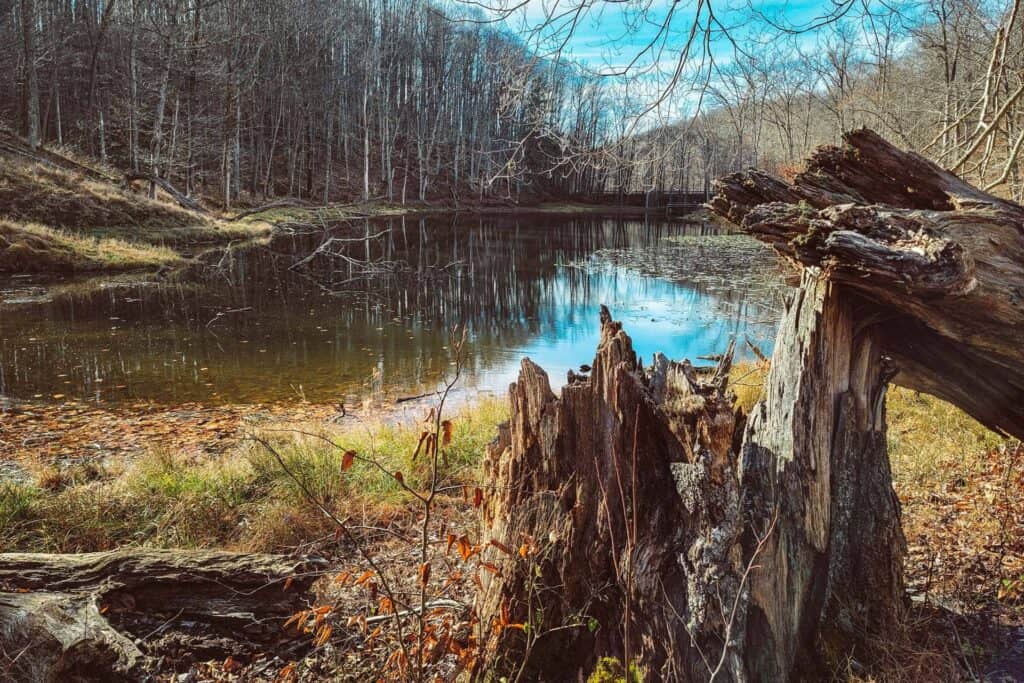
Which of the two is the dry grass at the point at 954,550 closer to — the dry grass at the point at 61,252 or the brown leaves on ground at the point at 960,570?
the brown leaves on ground at the point at 960,570

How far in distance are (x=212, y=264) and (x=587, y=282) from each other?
12778 millimetres

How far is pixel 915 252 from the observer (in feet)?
8.42

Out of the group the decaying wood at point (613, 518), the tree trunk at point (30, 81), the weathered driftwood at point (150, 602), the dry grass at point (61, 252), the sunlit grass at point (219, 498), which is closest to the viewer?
the decaying wood at point (613, 518)

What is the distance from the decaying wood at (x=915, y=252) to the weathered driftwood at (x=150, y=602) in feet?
8.62

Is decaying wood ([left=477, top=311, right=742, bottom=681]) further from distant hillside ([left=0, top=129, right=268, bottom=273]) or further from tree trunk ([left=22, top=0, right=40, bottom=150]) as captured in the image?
tree trunk ([left=22, top=0, right=40, bottom=150])

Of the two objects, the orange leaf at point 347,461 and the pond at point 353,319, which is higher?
the orange leaf at point 347,461

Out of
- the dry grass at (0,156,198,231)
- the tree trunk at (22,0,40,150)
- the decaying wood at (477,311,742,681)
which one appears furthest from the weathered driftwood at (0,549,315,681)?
the tree trunk at (22,0,40,150)

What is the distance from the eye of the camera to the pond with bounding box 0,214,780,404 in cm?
1072

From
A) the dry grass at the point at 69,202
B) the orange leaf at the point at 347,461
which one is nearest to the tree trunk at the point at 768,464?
the orange leaf at the point at 347,461

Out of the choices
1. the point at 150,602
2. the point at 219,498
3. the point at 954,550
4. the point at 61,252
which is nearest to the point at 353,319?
the point at 219,498

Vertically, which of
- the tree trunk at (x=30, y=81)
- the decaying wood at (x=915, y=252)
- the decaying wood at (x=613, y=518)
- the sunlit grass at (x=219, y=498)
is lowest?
the sunlit grass at (x=219, y=498)

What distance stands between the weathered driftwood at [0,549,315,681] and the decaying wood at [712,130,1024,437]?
8.62 ft

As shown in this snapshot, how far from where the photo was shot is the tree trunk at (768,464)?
8.46 ft

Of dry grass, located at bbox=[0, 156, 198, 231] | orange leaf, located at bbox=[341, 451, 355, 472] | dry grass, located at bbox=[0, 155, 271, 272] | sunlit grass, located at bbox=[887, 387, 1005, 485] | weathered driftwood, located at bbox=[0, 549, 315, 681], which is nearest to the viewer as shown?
orange leaf, located at bbox=[341, 451, 355, 472]
